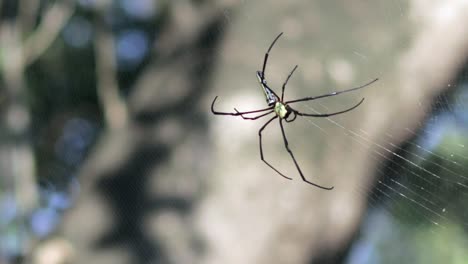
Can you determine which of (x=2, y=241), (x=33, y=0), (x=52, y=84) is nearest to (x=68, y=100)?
(x=52, y=84)

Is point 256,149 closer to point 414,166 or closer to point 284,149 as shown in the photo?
point 284,149

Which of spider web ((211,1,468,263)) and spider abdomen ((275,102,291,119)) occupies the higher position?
spider abdomen ((275,102,291,119))

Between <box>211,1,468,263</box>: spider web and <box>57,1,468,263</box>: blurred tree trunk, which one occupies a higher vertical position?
<box>57,1,468,263</box>: blurred tree trunk

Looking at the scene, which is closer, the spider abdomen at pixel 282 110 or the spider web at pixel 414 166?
the spider web at pixel 414 166

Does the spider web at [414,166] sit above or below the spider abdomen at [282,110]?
below

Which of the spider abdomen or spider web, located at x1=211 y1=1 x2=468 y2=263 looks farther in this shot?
the spider abdomen

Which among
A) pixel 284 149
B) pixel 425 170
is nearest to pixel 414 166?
pixel 425 170

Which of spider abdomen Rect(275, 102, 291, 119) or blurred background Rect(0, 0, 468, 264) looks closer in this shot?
blurred background Rect(0, 0, 468, 264)

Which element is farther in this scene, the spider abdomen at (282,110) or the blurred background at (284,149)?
the spider abdomen at (282,110)
